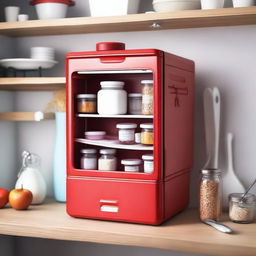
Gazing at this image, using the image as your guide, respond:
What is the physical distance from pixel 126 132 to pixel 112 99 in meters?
0.15

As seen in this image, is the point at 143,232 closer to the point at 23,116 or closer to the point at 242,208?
the point at 242,208

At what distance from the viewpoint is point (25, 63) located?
2.43 meters

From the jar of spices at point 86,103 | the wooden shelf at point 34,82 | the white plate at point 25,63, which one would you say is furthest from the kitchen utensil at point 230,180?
the white plate at point 25,63

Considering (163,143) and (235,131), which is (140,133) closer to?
(163,143)

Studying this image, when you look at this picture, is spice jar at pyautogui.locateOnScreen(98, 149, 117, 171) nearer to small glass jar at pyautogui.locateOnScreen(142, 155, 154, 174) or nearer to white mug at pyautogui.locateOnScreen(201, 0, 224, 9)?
small glass jar at pyautogui.locateOnScreen(142, 155, 154, 174)

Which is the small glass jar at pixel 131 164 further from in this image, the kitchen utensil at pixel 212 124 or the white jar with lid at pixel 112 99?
the kitchen utensil at pixel 212 124

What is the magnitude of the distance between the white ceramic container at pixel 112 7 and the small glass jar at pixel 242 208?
0.93 metres

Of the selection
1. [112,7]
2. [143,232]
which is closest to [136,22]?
[112,7]

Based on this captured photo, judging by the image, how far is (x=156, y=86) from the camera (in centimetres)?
198

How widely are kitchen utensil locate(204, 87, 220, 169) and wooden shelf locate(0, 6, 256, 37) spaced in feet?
1.03

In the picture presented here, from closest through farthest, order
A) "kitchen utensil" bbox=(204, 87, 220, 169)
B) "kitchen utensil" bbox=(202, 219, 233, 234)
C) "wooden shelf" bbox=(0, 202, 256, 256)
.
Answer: "wooden shelf" bbox=(0, 202, 256, 256)
"kitchen utensil" bbox=(202, 219, 233, 234)
"kitchen utensil" bbox=(204, 87, 220, 169)

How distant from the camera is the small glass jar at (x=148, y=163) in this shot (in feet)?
6.82

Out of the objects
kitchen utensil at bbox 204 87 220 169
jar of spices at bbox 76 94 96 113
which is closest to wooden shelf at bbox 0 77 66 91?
jar of spices at bbox 76 94 96 113

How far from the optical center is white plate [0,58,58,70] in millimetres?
2414
